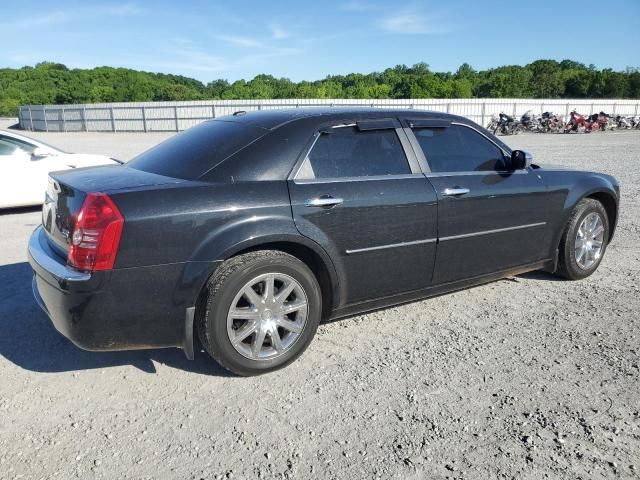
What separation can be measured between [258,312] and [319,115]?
1.42 metres

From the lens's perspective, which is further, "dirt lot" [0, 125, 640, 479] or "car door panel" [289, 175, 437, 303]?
"car door panel" [289, 175, 437, 303]

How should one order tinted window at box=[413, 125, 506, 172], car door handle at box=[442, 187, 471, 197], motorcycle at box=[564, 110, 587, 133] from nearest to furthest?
car door handle at box=[442, 187, 471, 197] < tinted window at box=[413, 125, 506, 172] < motorcycle at box=[564, 110, 587, 133]

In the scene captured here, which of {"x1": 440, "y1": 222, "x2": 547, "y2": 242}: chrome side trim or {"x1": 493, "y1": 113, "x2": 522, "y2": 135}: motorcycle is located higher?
{"x1": 493, "y1": 113, "x2": 522, "y2": 135}: motorcycle

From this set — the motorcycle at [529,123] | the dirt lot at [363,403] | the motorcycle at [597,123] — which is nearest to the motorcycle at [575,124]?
the motorcycle at [597,123]

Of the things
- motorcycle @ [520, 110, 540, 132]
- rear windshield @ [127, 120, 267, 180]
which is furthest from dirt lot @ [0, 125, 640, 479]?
motorcycle @ [520, 110, 540, 132]

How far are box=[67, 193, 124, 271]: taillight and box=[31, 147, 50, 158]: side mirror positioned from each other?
6005 millimetres

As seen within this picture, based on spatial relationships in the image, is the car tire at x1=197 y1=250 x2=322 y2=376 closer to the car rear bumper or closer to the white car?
the car rear bumper

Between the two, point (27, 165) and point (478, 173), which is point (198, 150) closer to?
point (478, 173)

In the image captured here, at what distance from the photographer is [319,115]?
3.61m

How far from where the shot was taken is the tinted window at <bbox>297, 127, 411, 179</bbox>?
11.3 ft

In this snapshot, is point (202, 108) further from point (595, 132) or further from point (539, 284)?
point (539, 284)

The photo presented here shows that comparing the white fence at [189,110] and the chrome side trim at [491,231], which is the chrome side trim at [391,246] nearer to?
the chrome side trim at [491,231]

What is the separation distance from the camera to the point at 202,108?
3297 cm

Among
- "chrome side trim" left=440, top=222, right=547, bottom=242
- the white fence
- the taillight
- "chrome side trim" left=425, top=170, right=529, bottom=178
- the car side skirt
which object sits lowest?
the car side skirt
